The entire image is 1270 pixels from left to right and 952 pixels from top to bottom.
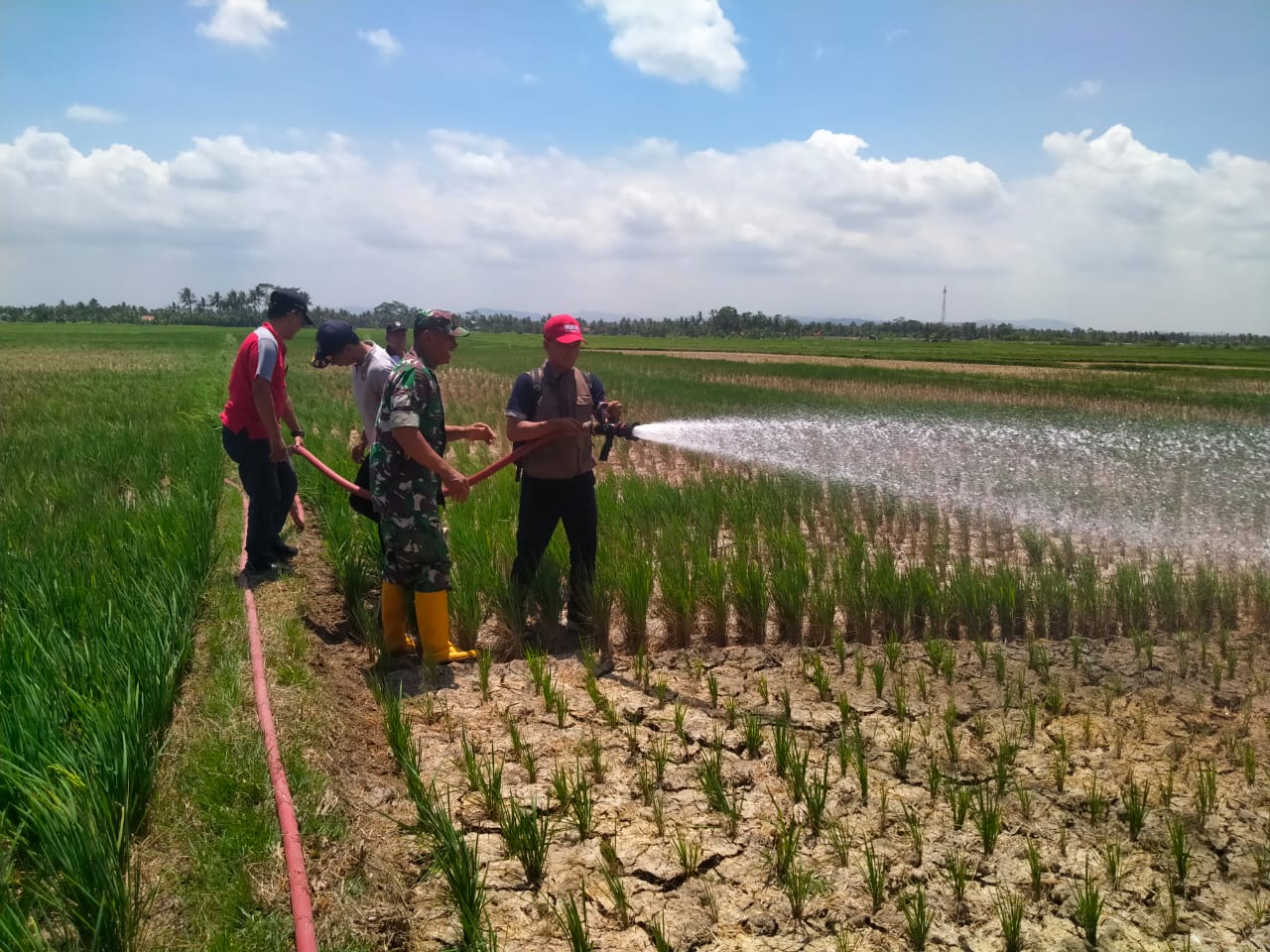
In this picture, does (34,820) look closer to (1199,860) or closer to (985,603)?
(1199,860)

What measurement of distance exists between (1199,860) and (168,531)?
5.48 m

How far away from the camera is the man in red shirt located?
4.82 meters

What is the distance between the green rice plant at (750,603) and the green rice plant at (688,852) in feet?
6.77

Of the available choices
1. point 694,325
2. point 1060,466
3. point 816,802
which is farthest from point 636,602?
point 694,325

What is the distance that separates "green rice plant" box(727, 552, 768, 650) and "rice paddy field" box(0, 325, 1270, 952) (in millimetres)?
22

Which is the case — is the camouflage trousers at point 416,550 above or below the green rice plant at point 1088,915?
above

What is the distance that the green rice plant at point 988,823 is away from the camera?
8.93 feet

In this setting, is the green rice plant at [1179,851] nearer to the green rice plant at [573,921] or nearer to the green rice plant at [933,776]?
the green rice plant at [933,776]

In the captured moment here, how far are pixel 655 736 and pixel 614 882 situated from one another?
1.09 metres

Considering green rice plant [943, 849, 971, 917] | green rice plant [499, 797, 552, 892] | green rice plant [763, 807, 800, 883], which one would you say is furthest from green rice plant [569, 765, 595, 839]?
green rice plant [943, 849, 971, 917]

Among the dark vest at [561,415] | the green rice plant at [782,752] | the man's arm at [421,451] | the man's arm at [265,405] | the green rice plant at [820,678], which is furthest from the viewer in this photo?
the man's arm at [265,405]

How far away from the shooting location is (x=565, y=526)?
468 cm

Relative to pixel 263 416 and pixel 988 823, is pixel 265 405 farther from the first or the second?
pixel 988 823

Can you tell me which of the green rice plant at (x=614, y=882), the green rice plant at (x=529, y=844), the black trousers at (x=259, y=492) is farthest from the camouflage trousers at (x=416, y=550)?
the green rice plant at (x=614, y=882)
